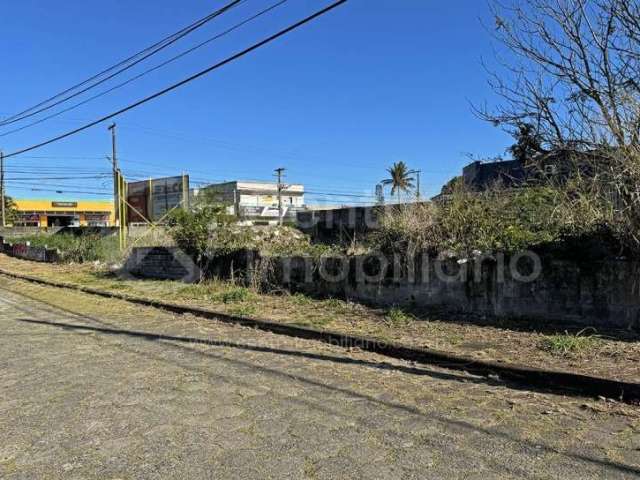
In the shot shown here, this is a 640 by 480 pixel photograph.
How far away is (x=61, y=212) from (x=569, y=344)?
92.5 metres

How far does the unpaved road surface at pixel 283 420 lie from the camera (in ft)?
12.1

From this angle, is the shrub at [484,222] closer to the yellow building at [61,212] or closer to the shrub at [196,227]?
the shrub at [196,227]

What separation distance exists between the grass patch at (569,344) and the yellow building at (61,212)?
82.2m

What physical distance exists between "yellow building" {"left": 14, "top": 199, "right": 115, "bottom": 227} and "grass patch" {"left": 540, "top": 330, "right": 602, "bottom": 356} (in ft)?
270

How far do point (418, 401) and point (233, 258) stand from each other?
8.84m

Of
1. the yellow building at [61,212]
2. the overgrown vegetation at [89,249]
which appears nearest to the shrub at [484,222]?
the overgrown vegetation at [89,249]

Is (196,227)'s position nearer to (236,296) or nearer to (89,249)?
(236,296)

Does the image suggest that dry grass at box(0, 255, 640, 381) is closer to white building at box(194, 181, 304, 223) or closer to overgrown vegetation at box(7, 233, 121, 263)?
overgrown vegetation at box(7, 233, 121, 263)

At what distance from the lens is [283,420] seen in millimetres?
4594

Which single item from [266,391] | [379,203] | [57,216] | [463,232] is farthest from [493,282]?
[57,216]

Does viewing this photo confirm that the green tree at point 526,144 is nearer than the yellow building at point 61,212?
Yes

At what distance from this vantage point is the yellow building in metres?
82.8

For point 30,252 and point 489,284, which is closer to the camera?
point 489,284

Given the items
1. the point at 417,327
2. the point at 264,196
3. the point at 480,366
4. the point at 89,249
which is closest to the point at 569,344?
the point at 480,366
